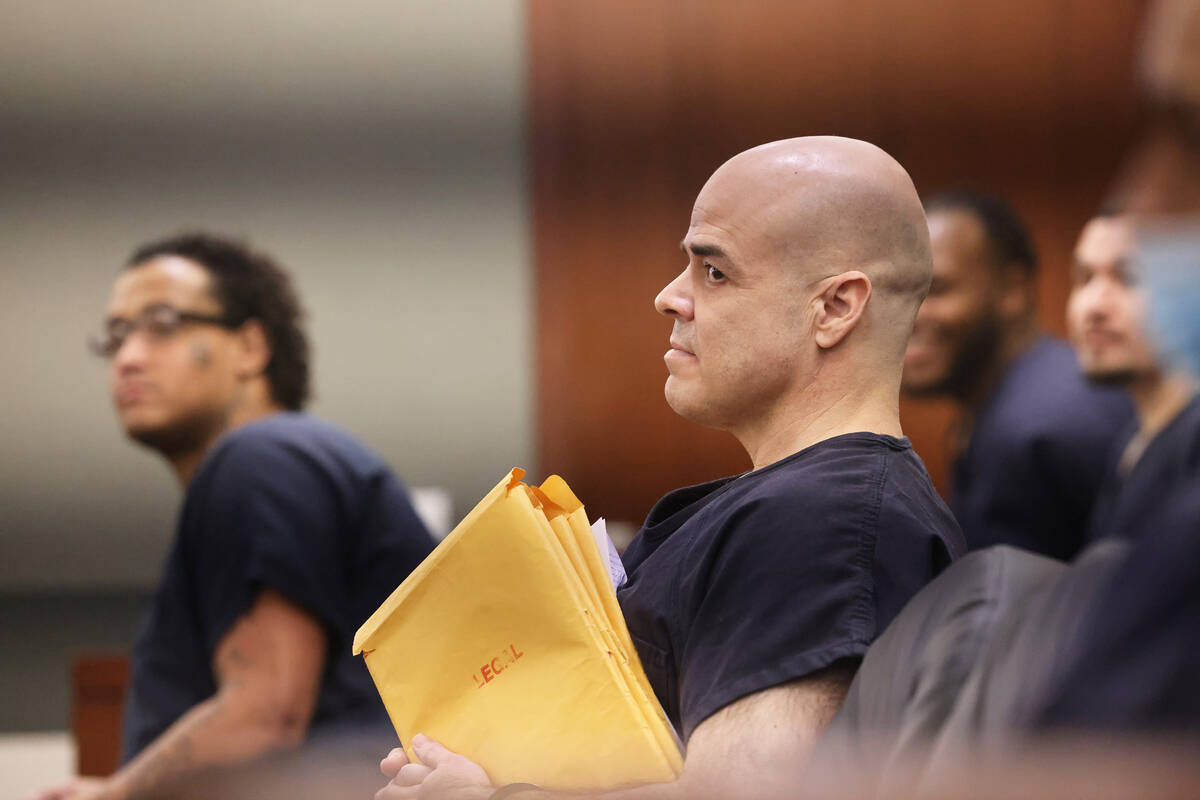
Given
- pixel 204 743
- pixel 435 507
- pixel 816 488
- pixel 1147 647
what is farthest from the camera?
pixel 435 507

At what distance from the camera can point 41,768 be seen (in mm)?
1183

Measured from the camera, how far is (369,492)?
118 cm

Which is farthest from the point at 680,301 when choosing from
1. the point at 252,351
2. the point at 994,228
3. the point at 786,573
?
the point at 994,228

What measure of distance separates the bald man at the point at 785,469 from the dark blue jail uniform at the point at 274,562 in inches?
20.2

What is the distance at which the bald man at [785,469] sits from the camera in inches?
20.6

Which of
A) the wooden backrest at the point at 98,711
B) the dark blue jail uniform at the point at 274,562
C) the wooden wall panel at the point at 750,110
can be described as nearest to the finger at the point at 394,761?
the wooden wall panel at the point at 750,110

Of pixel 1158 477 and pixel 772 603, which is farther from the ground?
pixel 1158 477

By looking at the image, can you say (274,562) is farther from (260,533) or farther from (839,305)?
(839,305)

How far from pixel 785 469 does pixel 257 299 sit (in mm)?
927

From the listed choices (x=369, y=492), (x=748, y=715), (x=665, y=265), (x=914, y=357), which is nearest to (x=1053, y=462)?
(x=914, y=357)

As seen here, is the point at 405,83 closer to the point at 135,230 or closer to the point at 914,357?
the point at 135,230

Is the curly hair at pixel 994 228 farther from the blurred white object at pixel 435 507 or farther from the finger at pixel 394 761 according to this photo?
the finger at pixel 394 761

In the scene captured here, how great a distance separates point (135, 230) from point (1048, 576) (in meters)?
0.31

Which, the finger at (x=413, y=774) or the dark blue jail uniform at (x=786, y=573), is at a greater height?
the dark blue jail uniform at (x=786, y=573)
